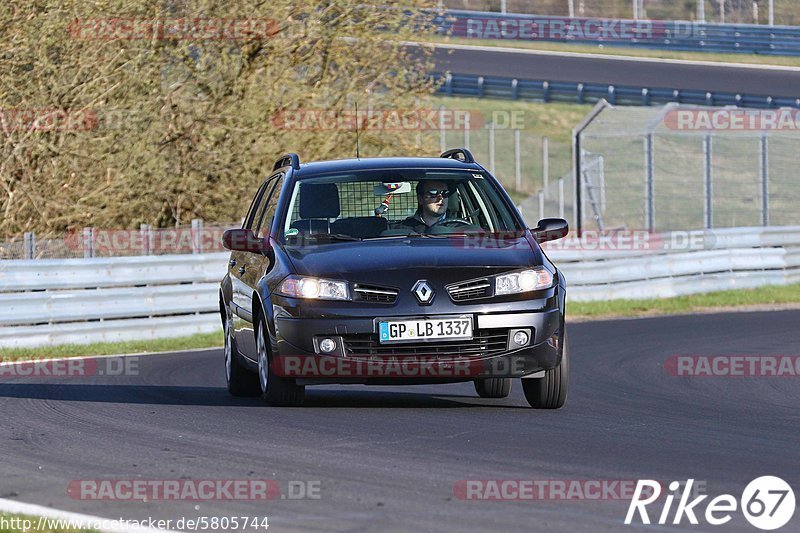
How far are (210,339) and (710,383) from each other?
8.01 m

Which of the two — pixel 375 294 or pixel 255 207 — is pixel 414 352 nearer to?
pixel 375 294

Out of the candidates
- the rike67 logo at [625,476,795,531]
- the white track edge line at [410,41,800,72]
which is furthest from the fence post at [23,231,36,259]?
the white track edge line at [410,41,800,72]

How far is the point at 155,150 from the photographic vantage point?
2292 centimetres

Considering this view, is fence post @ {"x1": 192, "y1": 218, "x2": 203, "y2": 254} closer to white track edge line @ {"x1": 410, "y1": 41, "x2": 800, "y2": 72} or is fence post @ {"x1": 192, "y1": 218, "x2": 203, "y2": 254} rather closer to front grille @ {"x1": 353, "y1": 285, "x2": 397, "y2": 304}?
front grille @ {"x1": 353, "y1": 285, "x2": 397, "y2": 304}

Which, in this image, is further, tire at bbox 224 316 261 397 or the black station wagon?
tire at bbox 224 316 261 397

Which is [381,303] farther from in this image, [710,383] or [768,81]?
[768,81]

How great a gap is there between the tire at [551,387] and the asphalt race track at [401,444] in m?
0.10

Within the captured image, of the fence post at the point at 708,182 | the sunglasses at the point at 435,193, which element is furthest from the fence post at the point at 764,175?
the sunglasses at the point at 435,193

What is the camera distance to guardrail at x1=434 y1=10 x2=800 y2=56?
45.2 m

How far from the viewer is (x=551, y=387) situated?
948 cm

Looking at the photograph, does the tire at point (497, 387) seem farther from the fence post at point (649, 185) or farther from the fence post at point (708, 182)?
the fence post at point (708, 182)

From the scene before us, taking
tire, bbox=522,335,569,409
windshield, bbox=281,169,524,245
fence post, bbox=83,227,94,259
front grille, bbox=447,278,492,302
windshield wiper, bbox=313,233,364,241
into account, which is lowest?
fence post, bbox=83,227,94,259

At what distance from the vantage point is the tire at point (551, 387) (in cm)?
941

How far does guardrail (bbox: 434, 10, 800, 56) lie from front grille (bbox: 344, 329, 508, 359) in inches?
1421
